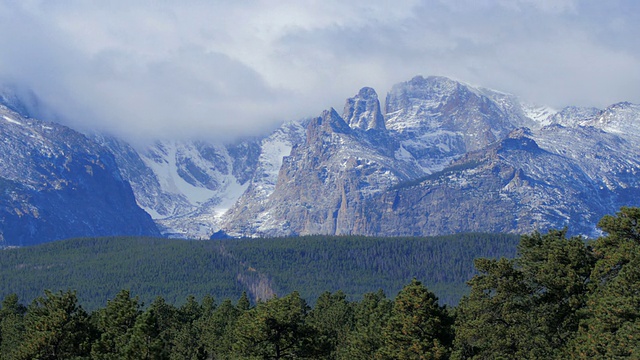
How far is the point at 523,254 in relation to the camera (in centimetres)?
10825

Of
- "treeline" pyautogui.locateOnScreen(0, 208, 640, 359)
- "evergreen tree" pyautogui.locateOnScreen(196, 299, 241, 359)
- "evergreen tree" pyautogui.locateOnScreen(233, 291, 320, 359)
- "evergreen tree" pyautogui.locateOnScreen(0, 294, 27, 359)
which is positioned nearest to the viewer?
"treeline" pyautogui.locateOnScreen(0, 208, 640, 359)

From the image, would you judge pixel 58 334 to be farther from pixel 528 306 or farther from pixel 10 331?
pixel 10 331

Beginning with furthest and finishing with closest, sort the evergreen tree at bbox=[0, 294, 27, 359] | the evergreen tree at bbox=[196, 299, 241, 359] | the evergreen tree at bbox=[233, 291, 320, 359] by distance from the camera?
the evergreen tree at bbox=[196, 299, 241, 359]
the evergreen tree at bbox=[0, 294, 27, 359]
the evergreen tree at bbox=[233, 291, 320, 359]

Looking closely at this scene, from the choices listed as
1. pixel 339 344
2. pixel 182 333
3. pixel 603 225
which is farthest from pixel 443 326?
pixel 182 333

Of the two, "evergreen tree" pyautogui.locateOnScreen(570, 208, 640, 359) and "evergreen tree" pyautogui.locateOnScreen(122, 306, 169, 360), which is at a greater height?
"evergreen tree" pyautogui.locateOnScreen(570, 208, 640, 359)

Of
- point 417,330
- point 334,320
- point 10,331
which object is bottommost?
point 417,330

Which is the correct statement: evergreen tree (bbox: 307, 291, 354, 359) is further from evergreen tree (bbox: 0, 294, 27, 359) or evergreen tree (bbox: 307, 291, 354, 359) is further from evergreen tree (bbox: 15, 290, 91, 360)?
evergreen tree (bbox: 15, 290, 91, 360)

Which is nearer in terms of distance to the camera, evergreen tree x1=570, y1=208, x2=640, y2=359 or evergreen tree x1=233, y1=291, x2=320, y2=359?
evergreen tree x1=570, y1=208, x2=640, y2=359

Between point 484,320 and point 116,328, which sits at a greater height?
point 484,320

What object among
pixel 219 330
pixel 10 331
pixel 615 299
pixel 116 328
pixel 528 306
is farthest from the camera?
pixel 219 330

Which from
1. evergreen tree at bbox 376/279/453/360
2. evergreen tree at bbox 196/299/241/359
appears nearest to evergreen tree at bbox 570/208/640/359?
evergreen tree at bbox 376/279/453/360

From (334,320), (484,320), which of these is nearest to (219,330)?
(334,320)

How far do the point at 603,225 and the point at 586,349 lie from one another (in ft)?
60.4

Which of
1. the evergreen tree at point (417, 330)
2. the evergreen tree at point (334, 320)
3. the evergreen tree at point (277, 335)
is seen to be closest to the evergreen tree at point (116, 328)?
the evergreen tree at point (277, 335)
